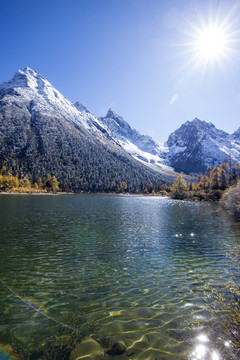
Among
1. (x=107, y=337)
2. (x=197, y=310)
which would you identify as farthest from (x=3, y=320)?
(x=197, y=310)

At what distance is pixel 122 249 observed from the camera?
60.4 feet

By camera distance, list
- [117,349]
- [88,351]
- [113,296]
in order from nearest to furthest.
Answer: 1. [88,351]
2. [117,349]
3. [113,296]

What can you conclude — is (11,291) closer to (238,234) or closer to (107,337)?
(107,337)

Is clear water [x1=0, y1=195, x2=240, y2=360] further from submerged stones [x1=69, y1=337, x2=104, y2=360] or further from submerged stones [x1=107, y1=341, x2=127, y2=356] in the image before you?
submerged stones [x1=69, y1=337, x2=104, y2=360]

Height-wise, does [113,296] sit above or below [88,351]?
below

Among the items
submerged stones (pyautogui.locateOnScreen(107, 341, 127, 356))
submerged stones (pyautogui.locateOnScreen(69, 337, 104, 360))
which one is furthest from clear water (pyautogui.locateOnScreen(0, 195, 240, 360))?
submerged stones (pyautogui.locateOnScreen(69, 337, 104, 360))

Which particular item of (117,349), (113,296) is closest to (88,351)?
Answer: (117,349)

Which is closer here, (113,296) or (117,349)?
(117,349)

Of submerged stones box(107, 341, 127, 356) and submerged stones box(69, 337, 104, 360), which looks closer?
submerged stones box(69, 337, 104, 360)

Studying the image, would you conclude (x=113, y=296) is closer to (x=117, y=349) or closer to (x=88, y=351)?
(x=117, y=349)

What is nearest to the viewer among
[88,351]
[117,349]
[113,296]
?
[88,351]

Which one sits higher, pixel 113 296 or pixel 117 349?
pixel 117 349

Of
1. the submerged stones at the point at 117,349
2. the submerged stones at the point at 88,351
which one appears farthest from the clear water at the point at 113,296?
the submerged stones at the point at 88,351

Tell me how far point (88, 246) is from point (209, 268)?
1093cm
